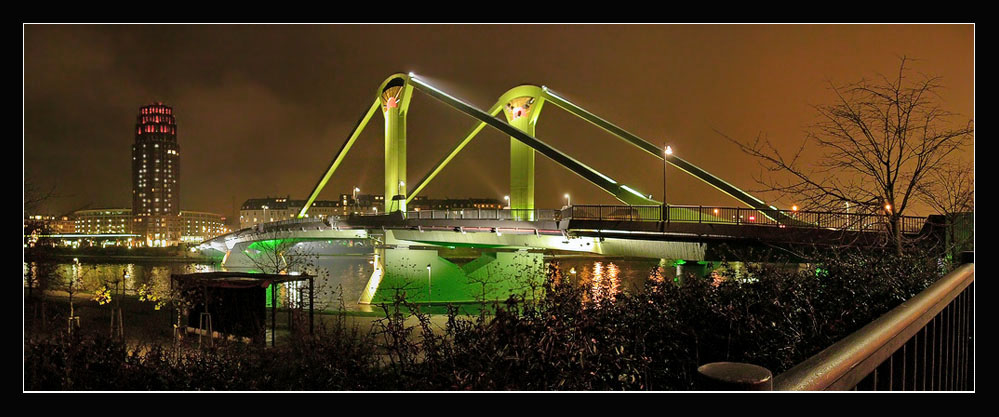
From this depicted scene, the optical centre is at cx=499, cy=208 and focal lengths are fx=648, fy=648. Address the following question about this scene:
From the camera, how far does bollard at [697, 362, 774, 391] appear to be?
1.79 meters

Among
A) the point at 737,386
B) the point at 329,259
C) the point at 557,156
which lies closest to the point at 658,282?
the point at 737,386

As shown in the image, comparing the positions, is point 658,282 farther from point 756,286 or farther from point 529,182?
point 529,182

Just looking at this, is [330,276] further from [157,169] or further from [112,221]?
[157,169]

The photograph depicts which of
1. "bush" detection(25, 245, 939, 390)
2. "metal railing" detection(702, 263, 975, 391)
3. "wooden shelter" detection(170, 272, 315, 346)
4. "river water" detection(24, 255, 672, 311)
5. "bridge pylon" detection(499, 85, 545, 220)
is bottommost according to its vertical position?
"river water" detection(24, 255, 672, 311)

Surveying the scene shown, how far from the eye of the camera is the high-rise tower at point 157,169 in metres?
119

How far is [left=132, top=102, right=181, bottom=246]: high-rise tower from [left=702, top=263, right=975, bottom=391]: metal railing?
414 feet

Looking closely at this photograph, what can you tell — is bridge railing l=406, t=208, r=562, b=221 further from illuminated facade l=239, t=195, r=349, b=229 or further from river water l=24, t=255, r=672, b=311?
illuminated facade l=239, t=195, r=349, b=229

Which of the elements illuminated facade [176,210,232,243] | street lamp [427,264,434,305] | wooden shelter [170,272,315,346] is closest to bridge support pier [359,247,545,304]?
street lamp [427,264,434,305]

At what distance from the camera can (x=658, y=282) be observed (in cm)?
981

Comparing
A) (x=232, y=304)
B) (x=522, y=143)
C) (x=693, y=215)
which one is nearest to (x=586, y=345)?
(x=232, y=304)

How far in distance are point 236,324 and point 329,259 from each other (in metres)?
66.8

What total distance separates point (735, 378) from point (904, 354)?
1.52 meters

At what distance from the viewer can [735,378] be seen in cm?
183

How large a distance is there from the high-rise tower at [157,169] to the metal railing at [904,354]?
126m
